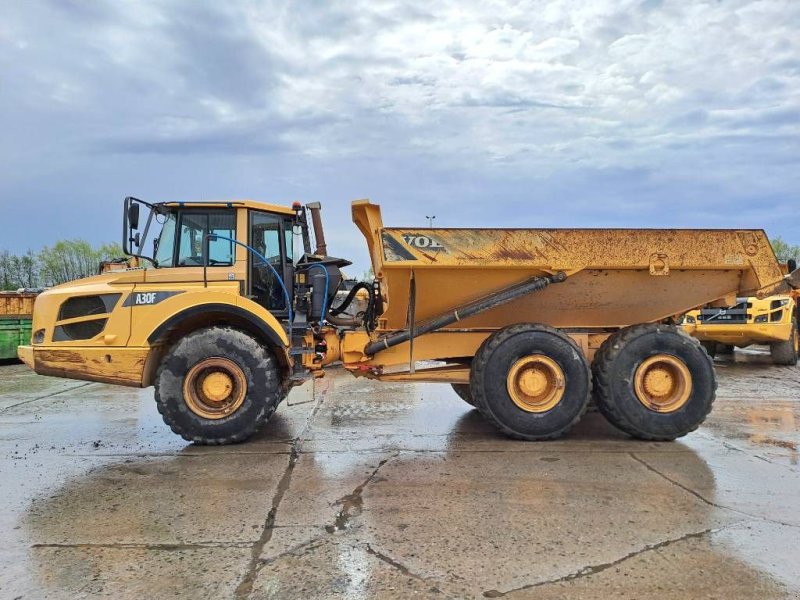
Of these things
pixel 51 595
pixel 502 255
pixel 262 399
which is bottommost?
pixel 51 595

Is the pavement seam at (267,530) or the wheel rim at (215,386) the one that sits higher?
the wheel rim at (215,386)

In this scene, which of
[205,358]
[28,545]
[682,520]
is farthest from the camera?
[205,358]

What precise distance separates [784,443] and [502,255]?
3.41 meters

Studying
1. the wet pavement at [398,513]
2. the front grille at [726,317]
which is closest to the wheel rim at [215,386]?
the wet pavement at [398,513]

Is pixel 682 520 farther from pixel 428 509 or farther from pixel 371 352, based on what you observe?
pixel 371 352

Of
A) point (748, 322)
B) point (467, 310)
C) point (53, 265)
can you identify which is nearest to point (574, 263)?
point (467, 310)

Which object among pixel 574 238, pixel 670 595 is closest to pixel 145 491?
pixel 670 595

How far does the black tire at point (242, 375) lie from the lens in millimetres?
5723

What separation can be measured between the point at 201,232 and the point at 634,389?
473 cm

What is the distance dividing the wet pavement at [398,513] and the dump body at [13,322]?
8.74 meters

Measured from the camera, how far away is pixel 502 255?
5.84 metres

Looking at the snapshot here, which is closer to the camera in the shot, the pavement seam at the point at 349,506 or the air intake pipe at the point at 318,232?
the pavement seam at the point at 349,506

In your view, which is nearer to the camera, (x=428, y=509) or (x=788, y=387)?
(x=428, y=509)

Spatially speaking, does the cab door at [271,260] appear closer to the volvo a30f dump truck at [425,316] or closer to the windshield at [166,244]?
the volvo a30f dump truck at [425,316]
